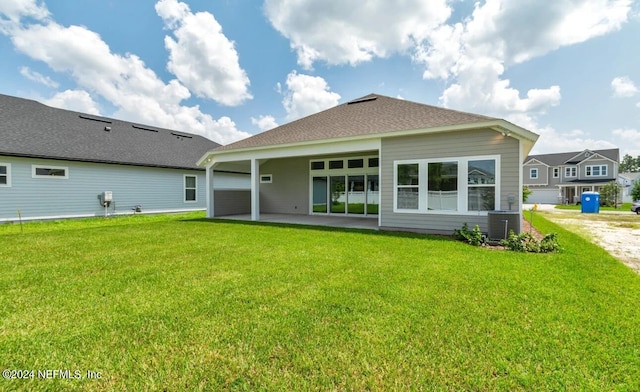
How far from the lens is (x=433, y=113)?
9.16 metres

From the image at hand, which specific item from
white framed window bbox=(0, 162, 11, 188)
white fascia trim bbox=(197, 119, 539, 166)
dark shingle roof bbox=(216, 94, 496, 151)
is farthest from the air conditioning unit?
white framed window bbox=(0, 162, 11, 188)

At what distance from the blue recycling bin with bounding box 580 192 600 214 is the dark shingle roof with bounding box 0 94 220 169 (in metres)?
25.6

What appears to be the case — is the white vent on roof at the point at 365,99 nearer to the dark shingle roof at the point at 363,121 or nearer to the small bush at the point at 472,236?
the dark shingle roof at the point at 363,121

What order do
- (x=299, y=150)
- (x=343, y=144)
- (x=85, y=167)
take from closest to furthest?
(x=343, y=144) < (x=299, y=150) < (x=85, y=167)

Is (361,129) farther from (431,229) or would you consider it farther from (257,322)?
(257,322)

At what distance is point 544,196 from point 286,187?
113ft

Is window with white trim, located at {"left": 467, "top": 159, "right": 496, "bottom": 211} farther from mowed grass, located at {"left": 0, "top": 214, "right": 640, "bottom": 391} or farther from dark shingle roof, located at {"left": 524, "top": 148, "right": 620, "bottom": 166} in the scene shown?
dark shingle roof, located at {"left": 524, "top": 148, "right": 620, "bottom": 166}

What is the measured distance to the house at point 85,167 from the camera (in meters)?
11.0

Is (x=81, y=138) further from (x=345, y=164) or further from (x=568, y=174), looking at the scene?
(x=568, y=174)

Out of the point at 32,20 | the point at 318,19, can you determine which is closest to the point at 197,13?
the point at 318,19

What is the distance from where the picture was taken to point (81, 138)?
1362cm

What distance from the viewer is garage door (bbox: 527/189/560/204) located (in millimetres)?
33016

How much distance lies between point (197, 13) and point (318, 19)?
18.5 ft

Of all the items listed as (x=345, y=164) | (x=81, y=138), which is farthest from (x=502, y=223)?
(x=81, y=138)
